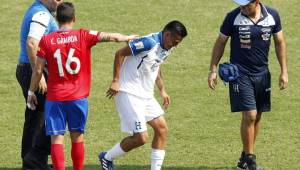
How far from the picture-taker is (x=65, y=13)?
359 inches

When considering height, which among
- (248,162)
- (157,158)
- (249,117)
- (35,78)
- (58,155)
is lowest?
(248,162)

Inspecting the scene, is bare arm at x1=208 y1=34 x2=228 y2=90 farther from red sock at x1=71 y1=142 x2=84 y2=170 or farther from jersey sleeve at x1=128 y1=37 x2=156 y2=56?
red sock at x1=71 y1=142 x2=84 y2=170

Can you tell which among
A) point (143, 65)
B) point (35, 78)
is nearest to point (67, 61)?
point (35, 78)

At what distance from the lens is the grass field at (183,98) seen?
427 inches

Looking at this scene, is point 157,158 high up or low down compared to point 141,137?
down

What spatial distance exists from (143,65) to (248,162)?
66.2 inches

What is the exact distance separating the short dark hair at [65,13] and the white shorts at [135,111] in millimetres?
1147

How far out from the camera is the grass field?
35.6ft

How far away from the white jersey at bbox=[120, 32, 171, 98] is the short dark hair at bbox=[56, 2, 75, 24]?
77cm

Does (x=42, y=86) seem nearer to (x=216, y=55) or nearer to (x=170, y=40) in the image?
(x=170, y=40)

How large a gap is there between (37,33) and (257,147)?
10.6ft

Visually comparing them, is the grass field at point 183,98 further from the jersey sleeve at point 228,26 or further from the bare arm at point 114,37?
the bare arm at point 114,37

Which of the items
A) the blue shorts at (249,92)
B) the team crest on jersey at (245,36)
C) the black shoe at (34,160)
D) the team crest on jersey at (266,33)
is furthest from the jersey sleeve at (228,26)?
the black shoe at (34,160)

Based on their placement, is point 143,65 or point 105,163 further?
point 105,163
